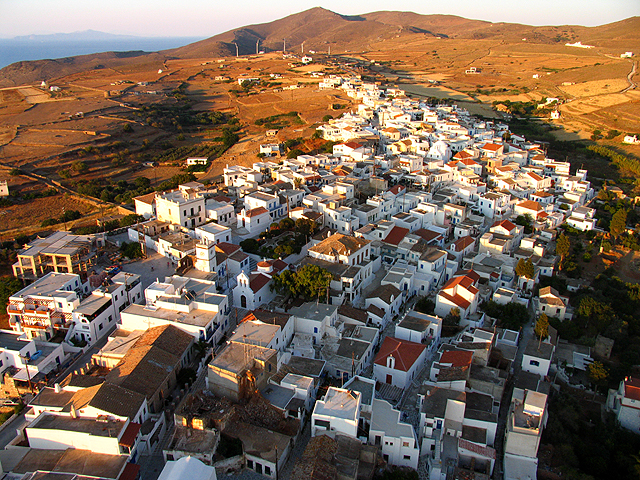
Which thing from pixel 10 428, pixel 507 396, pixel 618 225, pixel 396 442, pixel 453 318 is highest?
pixel 618 225

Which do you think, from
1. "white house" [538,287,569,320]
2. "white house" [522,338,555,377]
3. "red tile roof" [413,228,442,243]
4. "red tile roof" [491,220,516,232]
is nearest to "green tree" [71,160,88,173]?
"red tile roof" [413,228,442,243]

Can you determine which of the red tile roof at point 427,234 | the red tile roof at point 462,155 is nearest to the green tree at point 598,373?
the red tile roof at point 427,234

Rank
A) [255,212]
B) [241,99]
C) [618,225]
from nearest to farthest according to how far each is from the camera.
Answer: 1. [255,212]
2. [618,225]
3. [241,99]

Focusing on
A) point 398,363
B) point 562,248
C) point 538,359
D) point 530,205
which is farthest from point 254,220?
point 530,205

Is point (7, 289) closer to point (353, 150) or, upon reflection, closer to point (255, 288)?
point (255, 288)

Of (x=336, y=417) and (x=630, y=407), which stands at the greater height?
(x=336, y=417)

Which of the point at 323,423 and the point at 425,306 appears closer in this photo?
the point at 323,423

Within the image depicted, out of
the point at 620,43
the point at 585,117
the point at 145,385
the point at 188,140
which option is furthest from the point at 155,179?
the point at 620,43
